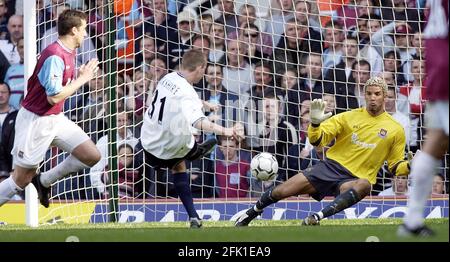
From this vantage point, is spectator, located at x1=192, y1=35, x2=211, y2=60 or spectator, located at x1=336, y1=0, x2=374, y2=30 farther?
spectator, located at x1=336, y1=0, x2=374, y2=30

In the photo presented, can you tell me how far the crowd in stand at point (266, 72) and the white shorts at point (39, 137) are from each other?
2986 mm

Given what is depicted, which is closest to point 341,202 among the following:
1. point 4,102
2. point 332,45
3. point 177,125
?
point 177,125

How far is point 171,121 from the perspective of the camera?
1153 cm

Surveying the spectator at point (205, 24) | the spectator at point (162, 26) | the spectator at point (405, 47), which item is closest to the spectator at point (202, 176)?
the spectator at point (162, 26)

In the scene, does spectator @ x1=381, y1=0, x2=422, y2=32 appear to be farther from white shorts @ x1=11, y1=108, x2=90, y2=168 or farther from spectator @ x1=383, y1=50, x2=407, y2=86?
white shorts @ x1=11, y1=108, x2=90, y2=168

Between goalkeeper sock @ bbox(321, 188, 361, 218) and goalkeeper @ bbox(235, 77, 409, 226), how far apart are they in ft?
0.81

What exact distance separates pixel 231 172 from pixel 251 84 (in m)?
1.13

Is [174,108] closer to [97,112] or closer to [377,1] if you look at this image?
[97,112]

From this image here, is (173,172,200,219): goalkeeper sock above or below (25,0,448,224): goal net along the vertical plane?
below

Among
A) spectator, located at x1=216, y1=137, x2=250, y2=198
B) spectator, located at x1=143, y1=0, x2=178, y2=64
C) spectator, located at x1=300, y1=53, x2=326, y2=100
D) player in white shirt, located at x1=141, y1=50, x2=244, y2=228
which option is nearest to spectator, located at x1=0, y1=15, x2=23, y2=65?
spectator, located at x1=143, y1=0, x2=178, y2=64

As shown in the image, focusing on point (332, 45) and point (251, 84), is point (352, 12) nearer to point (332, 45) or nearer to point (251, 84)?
point (332, 45)

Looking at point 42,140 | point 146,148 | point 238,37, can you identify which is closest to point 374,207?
point 238,37

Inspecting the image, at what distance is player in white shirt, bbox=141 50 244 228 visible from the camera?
447 inches

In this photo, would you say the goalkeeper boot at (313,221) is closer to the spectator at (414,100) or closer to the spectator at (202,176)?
the spectator at (202,176)
